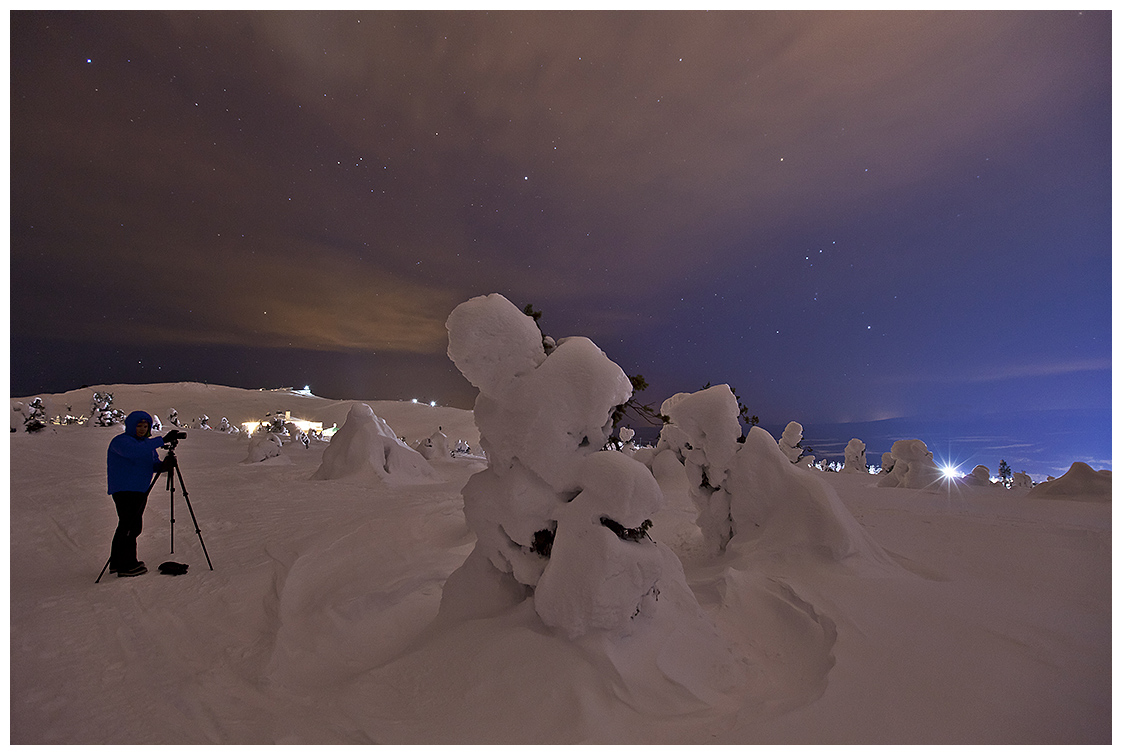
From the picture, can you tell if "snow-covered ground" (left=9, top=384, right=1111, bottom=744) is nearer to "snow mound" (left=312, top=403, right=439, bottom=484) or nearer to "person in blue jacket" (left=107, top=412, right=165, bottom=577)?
"person in blue jacket" (left=107, top=412, right=165, bottom=577)

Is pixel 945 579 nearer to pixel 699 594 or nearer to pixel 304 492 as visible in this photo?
pixel 699 594


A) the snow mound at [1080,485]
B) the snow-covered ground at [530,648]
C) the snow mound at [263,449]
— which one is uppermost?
the snow mound at [1080,485]

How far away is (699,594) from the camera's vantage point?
5773mm

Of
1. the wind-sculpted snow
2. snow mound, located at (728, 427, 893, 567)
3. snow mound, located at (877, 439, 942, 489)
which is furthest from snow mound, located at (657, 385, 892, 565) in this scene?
snow mound, located at (877, 439, 942, 489)

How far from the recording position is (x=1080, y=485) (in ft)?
40.5

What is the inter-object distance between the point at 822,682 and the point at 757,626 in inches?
47.0

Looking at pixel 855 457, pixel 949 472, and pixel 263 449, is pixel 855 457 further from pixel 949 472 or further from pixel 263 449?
pixel 263 449

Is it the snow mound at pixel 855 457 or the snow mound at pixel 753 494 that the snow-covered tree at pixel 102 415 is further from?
the snow mound at pixel 855 457

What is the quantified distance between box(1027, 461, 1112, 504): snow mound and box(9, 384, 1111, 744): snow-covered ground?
18.0ft

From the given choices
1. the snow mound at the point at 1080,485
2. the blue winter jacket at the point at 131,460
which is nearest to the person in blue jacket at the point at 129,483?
the blue winter jacket at the point at 131,460

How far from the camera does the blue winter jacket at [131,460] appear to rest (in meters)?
6.28

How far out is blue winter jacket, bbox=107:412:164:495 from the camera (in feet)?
20.6

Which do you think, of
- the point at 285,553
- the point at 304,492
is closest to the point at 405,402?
the point at 304,492

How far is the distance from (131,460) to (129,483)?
310mm
